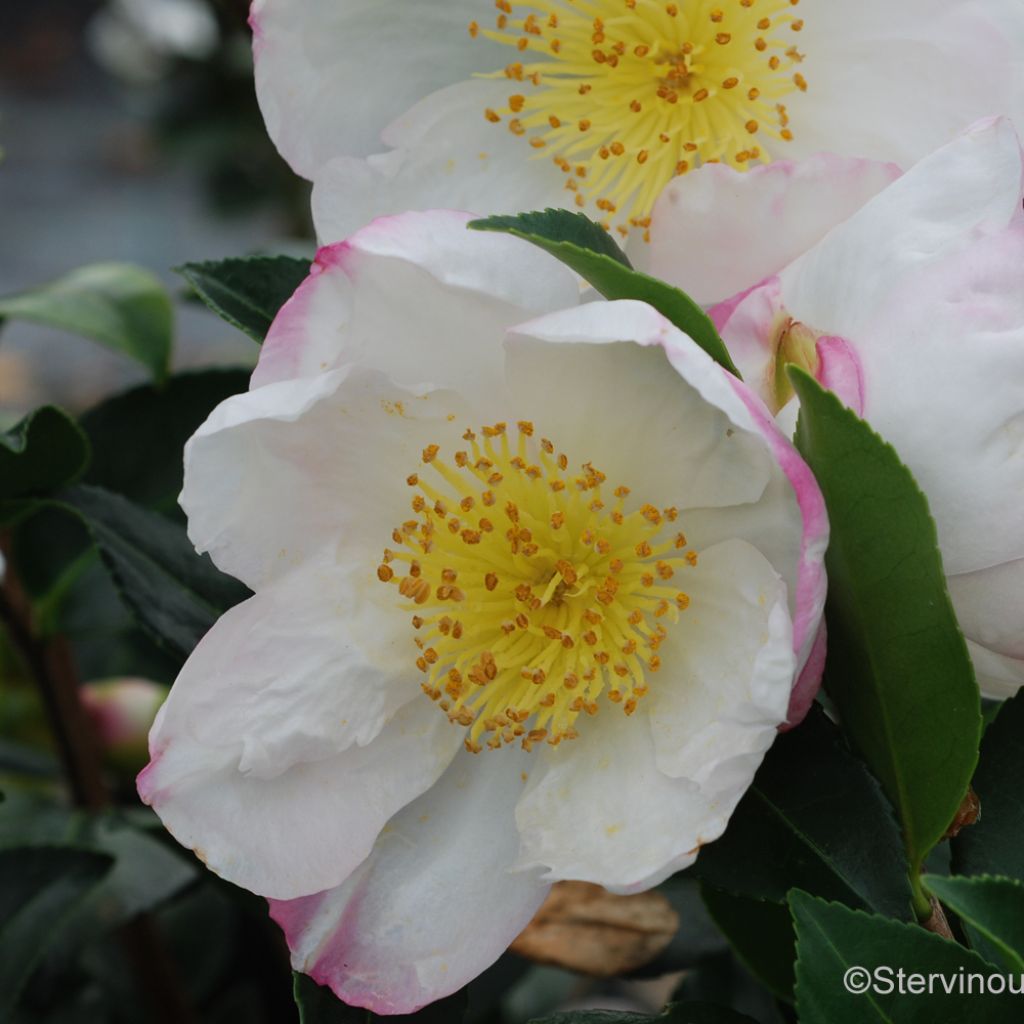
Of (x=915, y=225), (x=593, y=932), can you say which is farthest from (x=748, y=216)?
(x=593, y=932)

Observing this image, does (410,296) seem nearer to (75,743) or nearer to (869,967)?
(869,967)

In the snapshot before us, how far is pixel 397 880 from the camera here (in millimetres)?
519

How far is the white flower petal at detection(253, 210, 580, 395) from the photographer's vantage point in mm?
468

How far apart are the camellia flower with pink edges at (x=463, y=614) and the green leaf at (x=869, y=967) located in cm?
5

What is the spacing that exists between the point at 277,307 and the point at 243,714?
0.67ft

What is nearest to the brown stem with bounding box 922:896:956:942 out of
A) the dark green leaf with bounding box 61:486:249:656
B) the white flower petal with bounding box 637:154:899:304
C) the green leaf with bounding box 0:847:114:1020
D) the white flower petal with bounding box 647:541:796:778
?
the white flower petal with bounding box 647:541:796:778

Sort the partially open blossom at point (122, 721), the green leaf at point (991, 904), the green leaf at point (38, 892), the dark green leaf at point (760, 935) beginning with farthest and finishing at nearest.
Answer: the partially open blossom at point (122, 721) → the green leaf at point (38, 892) → the dark green leaf at point (760, 935) → the green leaf at point (991, 904)

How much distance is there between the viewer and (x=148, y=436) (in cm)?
85

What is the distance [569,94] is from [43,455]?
0.31m

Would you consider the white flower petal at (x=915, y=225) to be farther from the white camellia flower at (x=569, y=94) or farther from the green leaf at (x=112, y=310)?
→ the green leaf at (x=112, y=310)

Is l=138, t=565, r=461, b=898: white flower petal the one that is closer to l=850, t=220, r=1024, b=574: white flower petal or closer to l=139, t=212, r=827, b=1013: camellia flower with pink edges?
l=139, t=212, r=827, b=1013: camellia flower with pink edges

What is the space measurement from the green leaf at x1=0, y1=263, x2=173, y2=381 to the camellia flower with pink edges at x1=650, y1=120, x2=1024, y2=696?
16.7 inches

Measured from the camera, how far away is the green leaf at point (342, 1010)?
514 millimetres

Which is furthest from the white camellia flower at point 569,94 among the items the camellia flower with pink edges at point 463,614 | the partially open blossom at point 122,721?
the partially open blossom at point 122,721
